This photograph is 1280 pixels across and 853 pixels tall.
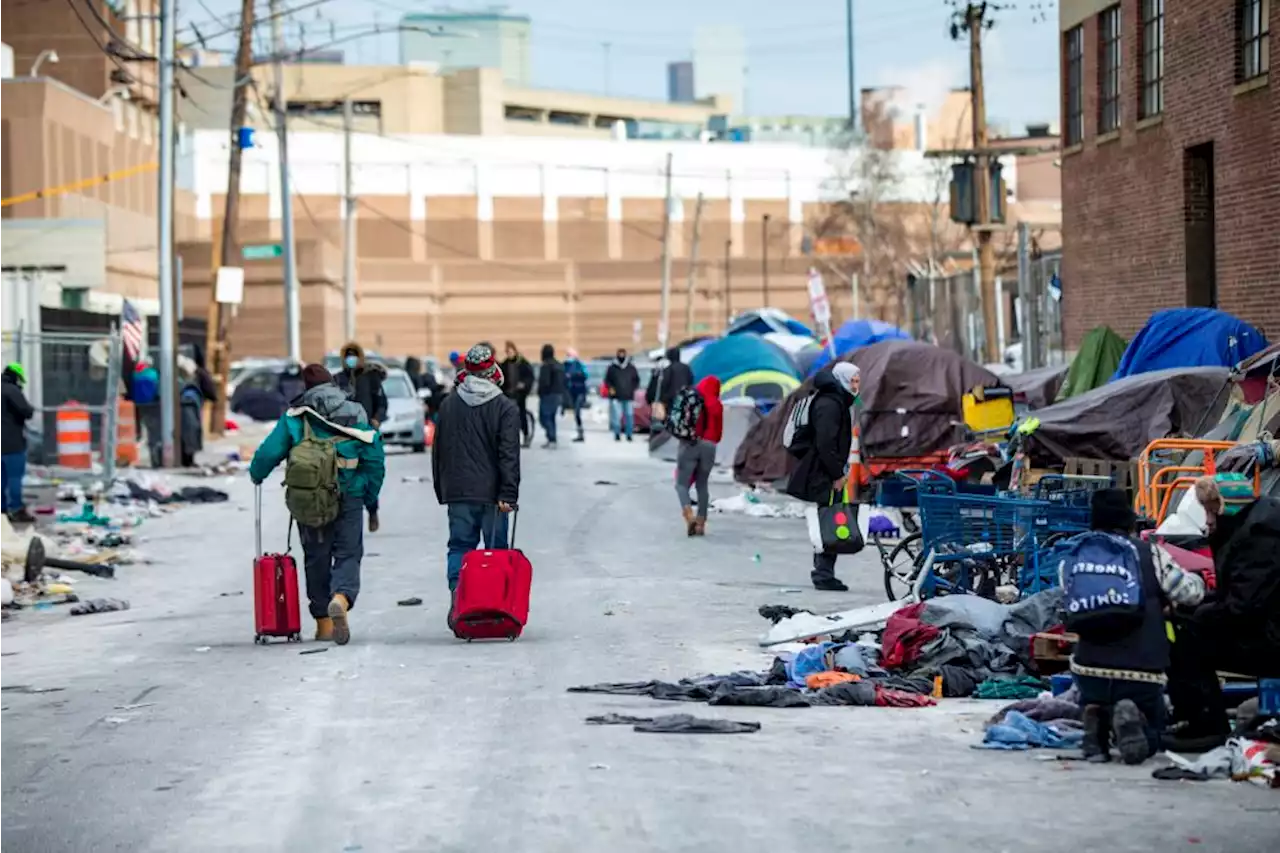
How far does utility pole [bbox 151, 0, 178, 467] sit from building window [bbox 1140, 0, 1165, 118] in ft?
50.1

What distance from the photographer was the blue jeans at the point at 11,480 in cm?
2306

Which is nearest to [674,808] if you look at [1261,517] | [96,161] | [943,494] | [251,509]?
[1261,517]

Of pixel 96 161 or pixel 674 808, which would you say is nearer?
pixel 674 808

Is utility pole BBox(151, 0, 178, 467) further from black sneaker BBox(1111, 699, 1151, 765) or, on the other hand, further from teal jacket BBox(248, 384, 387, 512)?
black sneaker BBox(1111, 699, 1151, 765)

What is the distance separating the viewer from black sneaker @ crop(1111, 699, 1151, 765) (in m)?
9.23

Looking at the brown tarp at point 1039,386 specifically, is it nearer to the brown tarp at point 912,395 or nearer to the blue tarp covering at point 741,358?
the brown tarp at point 912,395

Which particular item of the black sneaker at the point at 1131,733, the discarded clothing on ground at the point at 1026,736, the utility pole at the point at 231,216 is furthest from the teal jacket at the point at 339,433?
the utility pole at the point at 231,216

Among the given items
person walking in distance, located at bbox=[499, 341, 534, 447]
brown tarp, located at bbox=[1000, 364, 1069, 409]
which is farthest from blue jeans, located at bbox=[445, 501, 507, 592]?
person walking in distance, located at bbox=[499, 341, 534, 447]

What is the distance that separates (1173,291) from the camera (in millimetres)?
28047

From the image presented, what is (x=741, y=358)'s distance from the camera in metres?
38.8

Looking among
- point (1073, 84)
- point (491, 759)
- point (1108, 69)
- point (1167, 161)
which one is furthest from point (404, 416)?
point (491, 759)

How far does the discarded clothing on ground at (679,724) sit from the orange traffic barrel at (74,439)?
68.8 ft

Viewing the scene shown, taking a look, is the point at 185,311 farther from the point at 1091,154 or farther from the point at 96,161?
the point at 1091,154

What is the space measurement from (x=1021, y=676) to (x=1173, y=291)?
17391 mm
